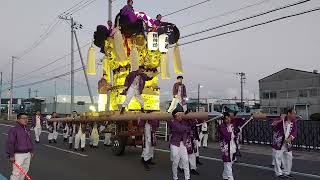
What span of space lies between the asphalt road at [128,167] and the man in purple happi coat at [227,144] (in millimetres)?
1311

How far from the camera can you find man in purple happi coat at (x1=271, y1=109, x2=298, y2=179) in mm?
10414

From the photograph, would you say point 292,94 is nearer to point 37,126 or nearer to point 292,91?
point 292,91

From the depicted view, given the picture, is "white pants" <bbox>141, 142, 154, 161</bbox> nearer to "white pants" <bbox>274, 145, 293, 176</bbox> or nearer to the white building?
"white pants" <bbox>274, 145, 293, 176</bbox>

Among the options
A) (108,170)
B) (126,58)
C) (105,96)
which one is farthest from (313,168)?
(105,96)

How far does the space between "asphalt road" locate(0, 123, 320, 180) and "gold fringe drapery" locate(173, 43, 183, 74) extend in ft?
10.7

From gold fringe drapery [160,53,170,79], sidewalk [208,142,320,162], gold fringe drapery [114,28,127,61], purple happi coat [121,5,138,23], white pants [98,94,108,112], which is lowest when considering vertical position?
sidewalk [208,142,320,162]

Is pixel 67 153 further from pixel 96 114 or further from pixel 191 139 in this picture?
pixel 191 139

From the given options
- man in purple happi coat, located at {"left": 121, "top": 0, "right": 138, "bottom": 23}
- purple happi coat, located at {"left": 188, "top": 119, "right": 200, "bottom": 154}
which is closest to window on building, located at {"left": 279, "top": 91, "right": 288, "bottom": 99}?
man in purple happi coat, located at {"left": 121, "top": 0, "right": 138, "bottom": 23}

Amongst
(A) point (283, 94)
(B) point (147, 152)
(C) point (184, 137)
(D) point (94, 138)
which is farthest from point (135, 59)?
(A) point (283, 94)

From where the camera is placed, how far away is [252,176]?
10656 millimetres

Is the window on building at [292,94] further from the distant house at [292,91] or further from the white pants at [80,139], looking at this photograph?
the white pants at [80,139]

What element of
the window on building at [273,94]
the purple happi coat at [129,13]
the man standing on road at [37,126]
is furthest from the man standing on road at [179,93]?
the window on building at [273,94]

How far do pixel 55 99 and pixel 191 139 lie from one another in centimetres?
5409

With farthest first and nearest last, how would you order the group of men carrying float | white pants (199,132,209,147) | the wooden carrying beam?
1. white pants (199,132,209,147)
2. the wooden carrying beam
3. the group of men carrying float
